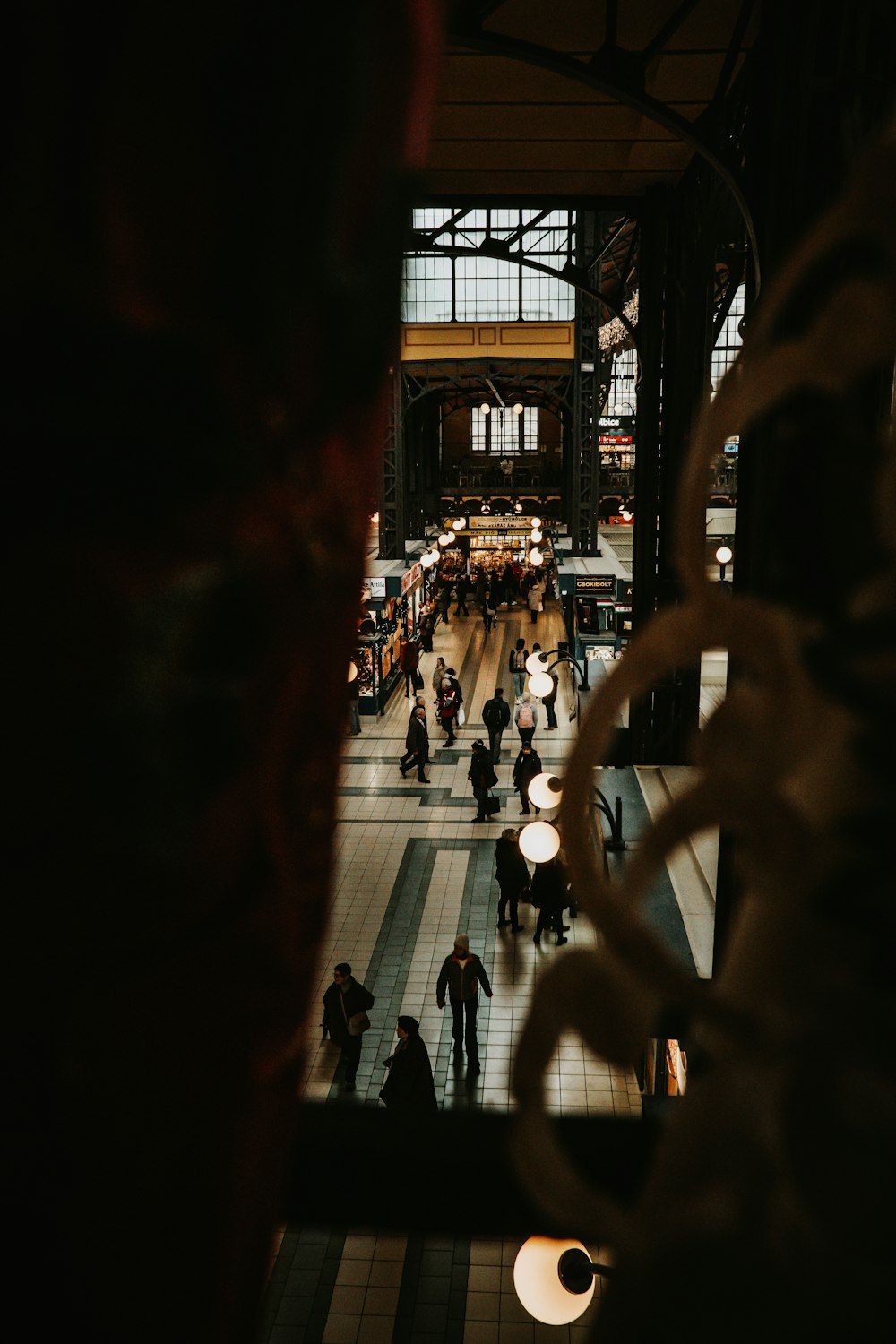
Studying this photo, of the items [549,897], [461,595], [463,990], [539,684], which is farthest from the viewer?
[461,595]

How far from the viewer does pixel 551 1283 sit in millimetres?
3541

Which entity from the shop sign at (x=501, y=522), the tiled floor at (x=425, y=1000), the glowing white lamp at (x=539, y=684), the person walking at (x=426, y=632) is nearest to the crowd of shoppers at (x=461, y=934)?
the tiled floor at (x=425, y=1000)

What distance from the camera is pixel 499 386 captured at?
31406 millimetres

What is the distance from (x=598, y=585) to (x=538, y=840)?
12.0m

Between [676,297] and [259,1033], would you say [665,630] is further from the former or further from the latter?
[676,297]

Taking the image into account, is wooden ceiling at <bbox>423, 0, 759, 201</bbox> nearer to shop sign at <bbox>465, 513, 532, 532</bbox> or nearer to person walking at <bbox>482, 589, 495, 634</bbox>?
person walking at <bbox>482, 589, 495, 634</bbox>

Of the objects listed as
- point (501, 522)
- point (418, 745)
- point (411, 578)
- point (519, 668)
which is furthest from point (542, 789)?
point (501, 522)

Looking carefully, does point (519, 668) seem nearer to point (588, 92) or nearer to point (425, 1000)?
point (425, 1000)

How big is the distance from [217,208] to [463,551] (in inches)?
1279

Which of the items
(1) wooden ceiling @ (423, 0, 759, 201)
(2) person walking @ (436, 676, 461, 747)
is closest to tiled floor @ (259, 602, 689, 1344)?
(2) person walking @ (436, 676, 461, 747)

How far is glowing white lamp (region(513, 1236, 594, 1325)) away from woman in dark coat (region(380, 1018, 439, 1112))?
2.41 metres

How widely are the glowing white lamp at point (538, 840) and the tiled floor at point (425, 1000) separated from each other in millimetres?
967

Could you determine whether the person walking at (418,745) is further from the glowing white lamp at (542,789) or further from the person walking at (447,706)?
the glowing white lamp at (542,789)

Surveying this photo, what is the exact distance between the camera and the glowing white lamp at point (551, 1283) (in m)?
3.51
